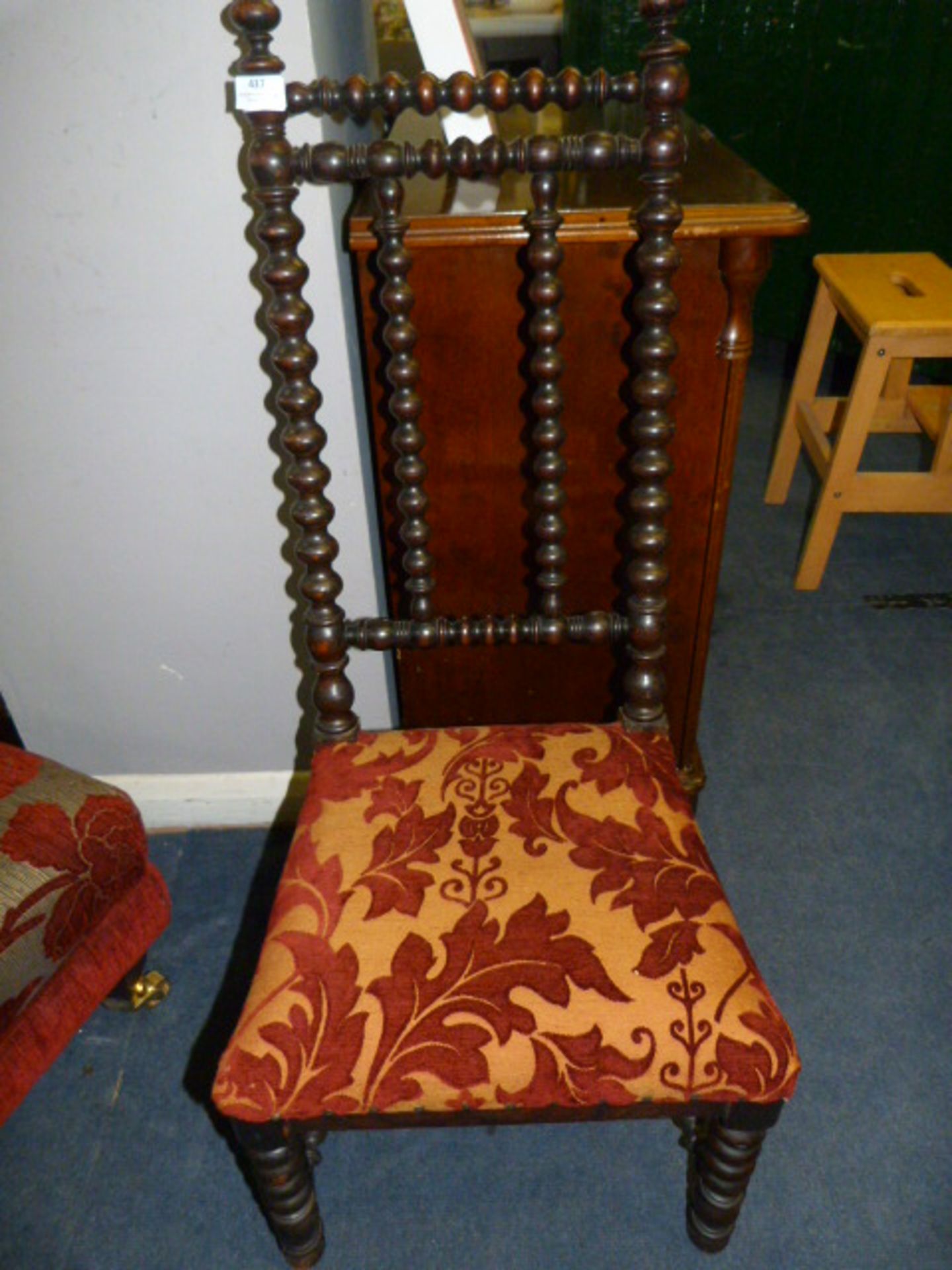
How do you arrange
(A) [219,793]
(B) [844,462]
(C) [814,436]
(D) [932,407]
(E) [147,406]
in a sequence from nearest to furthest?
1. (E) [147,406]
2. (A) [219,793]
3. (B) [844,462]
4. (C) [814,436]
5. (D) [932,407]

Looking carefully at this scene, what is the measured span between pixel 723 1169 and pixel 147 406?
111 centimetres

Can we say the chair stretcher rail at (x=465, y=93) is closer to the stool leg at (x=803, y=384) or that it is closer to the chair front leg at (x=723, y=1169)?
the chair front leg at (x=723, y=1169)

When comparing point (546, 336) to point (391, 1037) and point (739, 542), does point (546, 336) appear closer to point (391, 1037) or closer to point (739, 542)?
point (391, 1037)

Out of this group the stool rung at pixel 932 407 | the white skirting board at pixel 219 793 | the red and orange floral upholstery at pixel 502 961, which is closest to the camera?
the red and orange floral upholstery at pixel 502 961

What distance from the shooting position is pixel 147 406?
124 cm

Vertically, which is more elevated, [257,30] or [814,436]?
[257,30]

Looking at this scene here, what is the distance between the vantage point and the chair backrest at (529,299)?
0.90m

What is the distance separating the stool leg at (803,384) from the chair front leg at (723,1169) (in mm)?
1824

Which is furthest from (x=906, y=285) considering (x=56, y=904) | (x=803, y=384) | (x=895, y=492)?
(x=56, y=904)

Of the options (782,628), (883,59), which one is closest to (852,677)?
(782,628)

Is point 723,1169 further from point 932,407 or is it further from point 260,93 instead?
point 932,407

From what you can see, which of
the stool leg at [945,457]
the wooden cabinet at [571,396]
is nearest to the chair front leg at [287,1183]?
the wooden cabinet at [571,396]

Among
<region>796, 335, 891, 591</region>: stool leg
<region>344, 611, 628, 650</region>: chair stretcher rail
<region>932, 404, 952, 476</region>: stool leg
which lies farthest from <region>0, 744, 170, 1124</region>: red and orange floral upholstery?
<region>932, 404, 952, 476</region>: stool leg

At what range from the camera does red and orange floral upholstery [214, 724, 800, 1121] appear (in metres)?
0.83
